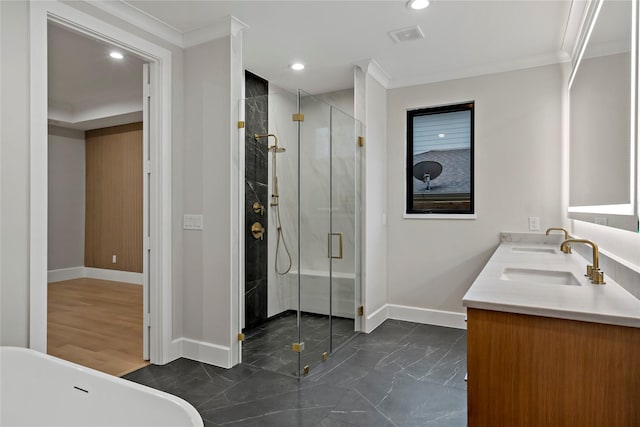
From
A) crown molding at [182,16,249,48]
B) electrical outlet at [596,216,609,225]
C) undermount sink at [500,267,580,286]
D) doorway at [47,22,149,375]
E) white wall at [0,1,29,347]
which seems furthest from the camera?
doorway at [47,22,149,375]

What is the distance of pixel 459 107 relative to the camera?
3930mm

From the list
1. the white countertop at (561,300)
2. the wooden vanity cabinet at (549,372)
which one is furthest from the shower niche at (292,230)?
the wooden vanity cabinet at (549,372)

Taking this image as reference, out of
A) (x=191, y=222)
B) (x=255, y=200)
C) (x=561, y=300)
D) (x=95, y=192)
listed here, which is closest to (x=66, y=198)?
(x=95, y=192)

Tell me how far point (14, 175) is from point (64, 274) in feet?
17.2

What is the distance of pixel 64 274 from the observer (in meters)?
6.39

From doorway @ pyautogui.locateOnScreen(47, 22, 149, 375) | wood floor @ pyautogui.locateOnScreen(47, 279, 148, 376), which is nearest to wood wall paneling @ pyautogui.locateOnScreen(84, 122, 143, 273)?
doorway @ pyautogui.locateOnScreen(47, 22, 149, 375)

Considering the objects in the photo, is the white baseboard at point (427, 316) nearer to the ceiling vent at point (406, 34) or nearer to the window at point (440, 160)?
the window at point (440, 160)

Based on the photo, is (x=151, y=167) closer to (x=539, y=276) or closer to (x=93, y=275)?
(x=539, y=276)

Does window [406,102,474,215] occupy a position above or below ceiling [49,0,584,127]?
below

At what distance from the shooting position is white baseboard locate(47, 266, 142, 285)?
6129mm

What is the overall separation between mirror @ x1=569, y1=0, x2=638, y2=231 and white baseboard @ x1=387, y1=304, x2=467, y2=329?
1721mm

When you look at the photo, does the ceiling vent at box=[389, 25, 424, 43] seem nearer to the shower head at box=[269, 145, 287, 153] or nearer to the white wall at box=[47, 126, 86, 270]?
the shower head at box=[269, 145, 287, 153]

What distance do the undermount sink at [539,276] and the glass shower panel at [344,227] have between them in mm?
1522

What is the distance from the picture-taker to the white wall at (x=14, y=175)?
1.99 m
